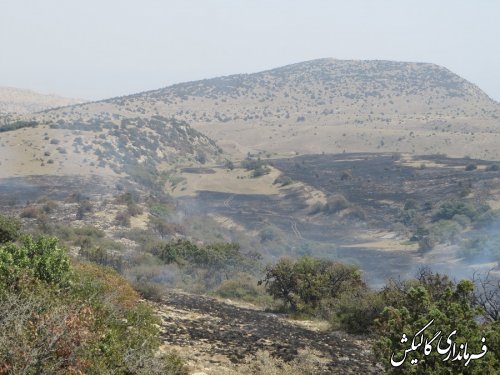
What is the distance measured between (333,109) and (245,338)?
127955 millimetres

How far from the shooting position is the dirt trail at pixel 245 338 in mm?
12242

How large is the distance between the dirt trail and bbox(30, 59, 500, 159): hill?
7579 cm

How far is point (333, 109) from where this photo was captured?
13800 centimetres

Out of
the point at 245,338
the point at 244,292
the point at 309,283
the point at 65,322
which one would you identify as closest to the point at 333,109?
the point at 244,292

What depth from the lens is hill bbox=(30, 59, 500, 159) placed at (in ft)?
334

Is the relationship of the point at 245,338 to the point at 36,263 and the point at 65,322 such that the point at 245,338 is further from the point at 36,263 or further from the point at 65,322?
the point at 65,322

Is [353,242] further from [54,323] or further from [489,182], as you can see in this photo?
[54,323]

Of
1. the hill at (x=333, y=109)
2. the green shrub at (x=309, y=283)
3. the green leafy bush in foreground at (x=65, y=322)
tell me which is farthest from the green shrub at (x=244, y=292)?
the hill at (x=333, y=109)

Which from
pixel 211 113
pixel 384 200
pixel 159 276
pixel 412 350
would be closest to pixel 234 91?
pixel 211 113

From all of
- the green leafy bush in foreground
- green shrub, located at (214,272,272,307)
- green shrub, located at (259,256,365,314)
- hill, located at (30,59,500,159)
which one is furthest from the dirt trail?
hill, located at (30,59,500,159)

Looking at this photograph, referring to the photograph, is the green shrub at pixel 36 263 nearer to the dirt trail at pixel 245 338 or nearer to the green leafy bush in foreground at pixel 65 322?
the green leafy bush in foreground at pixel 65 322

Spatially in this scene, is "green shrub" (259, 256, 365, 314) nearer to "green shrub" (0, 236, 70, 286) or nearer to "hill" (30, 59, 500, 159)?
"green shrub" (0, 236, 70, 286)

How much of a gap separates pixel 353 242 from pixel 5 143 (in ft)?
138

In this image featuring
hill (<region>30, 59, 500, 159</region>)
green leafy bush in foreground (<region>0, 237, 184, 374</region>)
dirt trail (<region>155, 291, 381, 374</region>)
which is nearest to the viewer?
green leafy bush in foreground (<region>0, 237, 184, 374</region>)
